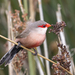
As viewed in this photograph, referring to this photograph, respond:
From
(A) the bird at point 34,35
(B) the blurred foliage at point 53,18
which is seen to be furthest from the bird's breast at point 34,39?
(B) the blurred foliage at point 53,18

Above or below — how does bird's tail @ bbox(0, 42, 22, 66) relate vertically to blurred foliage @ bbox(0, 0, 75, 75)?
below

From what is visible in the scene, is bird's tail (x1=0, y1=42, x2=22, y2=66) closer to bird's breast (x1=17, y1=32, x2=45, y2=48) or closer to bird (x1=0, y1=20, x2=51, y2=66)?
bird (x1=0, y1=20, x2=51, y2=66)

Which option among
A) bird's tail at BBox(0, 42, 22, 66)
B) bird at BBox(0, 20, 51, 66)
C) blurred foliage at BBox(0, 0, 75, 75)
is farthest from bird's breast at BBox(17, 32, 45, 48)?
blurred foliage at BBox(0, 0, 75, 75)

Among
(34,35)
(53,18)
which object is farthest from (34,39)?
(53,18)

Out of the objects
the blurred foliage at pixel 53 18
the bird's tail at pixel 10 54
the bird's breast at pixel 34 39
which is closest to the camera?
the bird's breast at pixel 34 39

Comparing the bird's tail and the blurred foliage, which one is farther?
the blurred foliage

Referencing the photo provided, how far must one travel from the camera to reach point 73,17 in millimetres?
1796

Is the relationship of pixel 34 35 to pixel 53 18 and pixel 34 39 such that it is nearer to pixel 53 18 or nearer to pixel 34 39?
pixel 34 39

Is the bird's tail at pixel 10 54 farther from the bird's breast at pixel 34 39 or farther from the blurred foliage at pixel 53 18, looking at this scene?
the blurred foliage at pixel 53 18

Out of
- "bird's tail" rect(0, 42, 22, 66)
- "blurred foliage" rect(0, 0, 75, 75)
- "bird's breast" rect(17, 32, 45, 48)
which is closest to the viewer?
"bird's breast" rect(17, 32, 45, 48)

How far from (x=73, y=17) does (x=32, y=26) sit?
73cm

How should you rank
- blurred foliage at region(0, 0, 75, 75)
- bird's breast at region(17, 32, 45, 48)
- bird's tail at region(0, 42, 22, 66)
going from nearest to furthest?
bird's breast at region(17, 32, 45, 48) → bird's tail at region(0, 42, 22, 66) → blurred foliage at region(0, 0, 75, 75)

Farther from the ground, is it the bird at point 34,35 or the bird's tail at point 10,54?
the bird at point 34,35

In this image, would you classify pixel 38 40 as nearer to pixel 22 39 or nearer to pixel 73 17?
pixel 22 39
